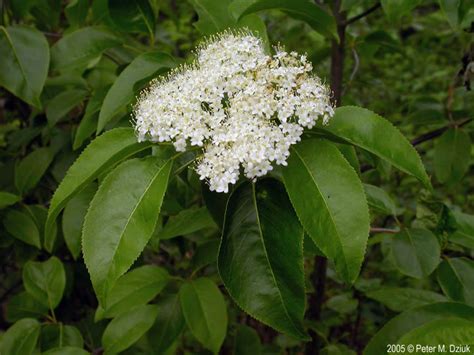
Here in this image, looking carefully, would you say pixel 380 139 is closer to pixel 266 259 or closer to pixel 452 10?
pixel 266 259

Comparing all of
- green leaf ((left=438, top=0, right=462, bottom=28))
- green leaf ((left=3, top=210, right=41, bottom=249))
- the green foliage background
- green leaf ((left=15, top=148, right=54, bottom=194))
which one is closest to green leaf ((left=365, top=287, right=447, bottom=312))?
the green foliage background

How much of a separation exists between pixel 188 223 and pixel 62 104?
2.42ft

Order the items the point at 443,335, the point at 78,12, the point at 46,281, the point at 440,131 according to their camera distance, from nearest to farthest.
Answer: the point at 443,335 < the point at 46,281 < the point at 78,12 < the point at 440,131

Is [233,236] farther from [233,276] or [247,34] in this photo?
[247,34]

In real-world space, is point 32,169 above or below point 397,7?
below

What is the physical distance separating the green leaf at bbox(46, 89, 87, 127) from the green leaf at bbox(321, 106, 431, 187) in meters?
1.13

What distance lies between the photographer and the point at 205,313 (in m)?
1.55

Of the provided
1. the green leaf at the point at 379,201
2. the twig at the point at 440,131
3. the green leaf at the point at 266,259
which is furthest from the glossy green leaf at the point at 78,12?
the twig at the point at 440,131

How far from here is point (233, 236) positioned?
1228 mm

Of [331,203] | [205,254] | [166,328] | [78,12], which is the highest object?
[78,12]

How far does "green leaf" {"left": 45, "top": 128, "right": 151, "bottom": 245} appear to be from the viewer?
1.15 meters

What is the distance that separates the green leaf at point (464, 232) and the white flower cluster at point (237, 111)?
761 mm

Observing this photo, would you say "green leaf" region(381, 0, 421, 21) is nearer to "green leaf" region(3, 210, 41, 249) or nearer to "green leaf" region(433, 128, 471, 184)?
"green leaf" region(433, 128, 471, 184)

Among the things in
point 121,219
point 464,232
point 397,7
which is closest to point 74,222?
point 121,219
